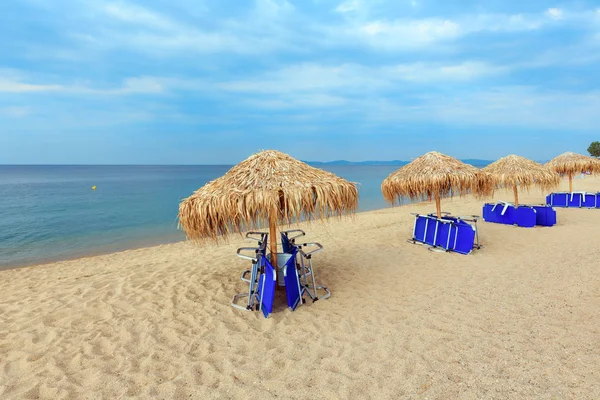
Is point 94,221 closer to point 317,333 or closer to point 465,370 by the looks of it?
point 317,333

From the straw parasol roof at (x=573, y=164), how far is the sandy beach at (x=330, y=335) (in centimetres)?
977

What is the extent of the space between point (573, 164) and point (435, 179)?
10.9 meters

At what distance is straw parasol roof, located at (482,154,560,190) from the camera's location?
923 cm

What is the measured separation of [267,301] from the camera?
3.91m

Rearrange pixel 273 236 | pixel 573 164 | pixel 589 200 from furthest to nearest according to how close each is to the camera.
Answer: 1. pixel 573 164
2. pixel 589 200
3. pixel 273 236

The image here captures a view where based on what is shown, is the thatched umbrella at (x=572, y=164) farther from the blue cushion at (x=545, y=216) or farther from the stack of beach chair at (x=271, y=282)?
the stack of beach chair at (x=271, y=282)

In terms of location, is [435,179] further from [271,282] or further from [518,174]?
[271,282]

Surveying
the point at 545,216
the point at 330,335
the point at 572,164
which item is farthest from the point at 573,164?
the point at 330,335

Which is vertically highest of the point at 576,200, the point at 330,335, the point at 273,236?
the point at 273,236

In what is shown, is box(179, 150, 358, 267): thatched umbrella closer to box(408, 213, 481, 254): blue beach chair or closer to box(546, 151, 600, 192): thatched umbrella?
box(408, 213, 481, 254): blue beach chair

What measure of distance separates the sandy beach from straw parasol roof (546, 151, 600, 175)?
977cm

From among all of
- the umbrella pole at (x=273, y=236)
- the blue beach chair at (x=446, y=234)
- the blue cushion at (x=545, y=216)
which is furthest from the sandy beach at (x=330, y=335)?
the blue cushion at (x=545, y=216)

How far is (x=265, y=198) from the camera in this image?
148 inches

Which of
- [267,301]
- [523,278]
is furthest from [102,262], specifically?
[523,278]
